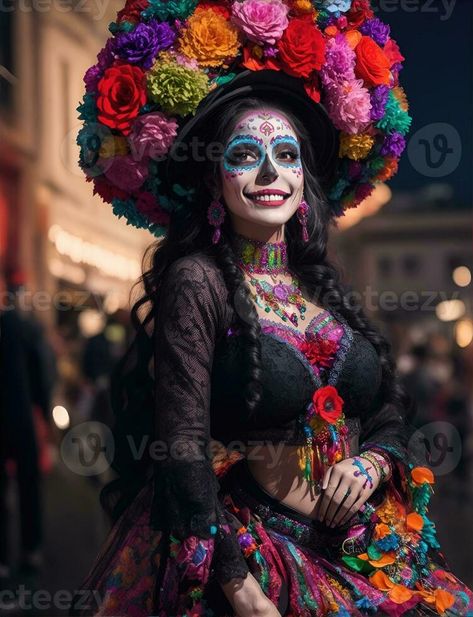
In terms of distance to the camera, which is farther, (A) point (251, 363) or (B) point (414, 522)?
(B) point (414, 522)

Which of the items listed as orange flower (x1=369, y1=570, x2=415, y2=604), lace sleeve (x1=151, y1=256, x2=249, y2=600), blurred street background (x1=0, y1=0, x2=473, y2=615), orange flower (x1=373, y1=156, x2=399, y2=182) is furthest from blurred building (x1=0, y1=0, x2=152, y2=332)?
orange flower (x1=369, y1=570, x2=415, y2=604)

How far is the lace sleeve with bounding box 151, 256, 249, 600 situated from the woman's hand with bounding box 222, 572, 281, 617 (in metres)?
0.03

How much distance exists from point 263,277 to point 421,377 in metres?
7.03

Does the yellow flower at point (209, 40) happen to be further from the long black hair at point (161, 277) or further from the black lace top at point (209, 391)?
the black lace top at point (209, 391)

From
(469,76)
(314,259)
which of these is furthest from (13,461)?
(469,76)

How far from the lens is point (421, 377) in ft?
32.2

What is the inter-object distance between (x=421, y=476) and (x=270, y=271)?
0.73 meters

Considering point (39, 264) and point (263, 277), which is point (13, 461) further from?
point (39, 264)

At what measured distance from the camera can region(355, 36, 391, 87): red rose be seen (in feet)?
10.2

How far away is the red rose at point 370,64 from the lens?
3.10 m

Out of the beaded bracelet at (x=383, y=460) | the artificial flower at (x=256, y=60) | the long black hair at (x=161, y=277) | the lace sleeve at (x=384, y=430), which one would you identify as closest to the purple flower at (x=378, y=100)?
the long black hair at (x=161, y=277)

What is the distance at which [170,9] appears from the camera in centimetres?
301

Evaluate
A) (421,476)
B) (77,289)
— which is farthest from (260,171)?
(77,289)

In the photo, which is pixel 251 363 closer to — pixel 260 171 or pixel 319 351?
pixel 319 351
